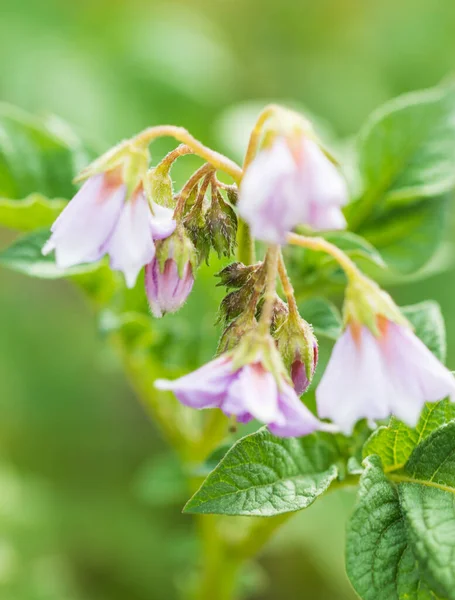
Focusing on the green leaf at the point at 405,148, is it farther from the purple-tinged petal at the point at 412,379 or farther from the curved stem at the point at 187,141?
the purple-tinged petal at the point at 412,379

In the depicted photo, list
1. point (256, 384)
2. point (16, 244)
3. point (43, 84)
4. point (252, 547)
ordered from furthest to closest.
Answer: point (43, 84), point (252, 547), point (16, 244), point (256, 384)

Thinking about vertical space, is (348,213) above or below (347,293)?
below

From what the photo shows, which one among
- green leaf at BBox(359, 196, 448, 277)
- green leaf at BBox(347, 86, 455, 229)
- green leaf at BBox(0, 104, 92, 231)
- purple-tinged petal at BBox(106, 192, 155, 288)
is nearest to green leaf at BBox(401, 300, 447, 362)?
green leaf at BBox(359, 196, 448, 277)

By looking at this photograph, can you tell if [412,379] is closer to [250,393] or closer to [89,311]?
[250,393]

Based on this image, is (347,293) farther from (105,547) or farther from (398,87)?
(398,87)

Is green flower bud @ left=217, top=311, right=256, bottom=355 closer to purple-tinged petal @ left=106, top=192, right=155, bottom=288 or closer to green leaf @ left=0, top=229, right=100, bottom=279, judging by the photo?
purple-tinged petal @ left=106, top=192, right=155, bottom=288

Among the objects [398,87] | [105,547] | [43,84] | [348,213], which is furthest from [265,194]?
[398,87]

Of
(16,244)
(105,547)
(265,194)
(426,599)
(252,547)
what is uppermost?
(265,194)
